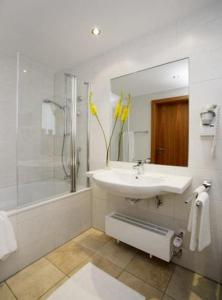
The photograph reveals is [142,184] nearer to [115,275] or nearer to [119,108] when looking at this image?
[115,275]

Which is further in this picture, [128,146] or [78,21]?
[128,146]

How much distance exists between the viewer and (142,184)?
1412mm

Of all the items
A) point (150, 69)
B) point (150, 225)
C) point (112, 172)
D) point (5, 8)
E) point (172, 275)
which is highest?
point (5, 8)

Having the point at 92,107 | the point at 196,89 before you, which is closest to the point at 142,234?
the point at 196,89

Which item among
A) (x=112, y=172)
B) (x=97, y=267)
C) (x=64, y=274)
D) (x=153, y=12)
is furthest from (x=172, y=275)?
(x=153, y=12)

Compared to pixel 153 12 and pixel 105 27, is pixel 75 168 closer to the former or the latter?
pixel 105 27

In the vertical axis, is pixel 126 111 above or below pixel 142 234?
above

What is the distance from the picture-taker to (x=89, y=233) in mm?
1993

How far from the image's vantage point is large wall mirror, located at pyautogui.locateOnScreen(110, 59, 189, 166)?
4.79 feet

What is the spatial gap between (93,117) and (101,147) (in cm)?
42

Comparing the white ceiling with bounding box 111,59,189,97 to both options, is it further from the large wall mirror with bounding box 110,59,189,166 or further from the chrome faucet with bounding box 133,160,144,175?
the chrome faucet with bounding box 133,160,144,175

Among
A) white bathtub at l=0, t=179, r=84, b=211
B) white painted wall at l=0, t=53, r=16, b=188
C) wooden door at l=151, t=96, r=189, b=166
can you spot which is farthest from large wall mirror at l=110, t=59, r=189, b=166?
white painted wall at l=0, t=53, r=16, b=188

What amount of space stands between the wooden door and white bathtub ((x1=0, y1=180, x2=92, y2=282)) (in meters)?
1.08

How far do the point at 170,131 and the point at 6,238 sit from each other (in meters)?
1.70
